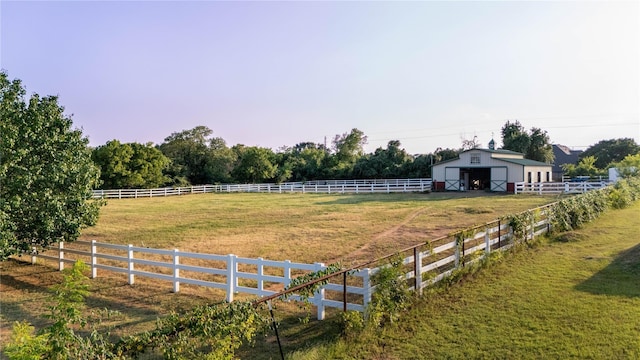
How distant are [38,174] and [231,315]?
302 inches

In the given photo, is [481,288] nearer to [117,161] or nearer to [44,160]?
[44,160]

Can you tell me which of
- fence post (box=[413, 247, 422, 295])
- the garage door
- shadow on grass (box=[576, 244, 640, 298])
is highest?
the garage door

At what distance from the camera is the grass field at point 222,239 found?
849 cm

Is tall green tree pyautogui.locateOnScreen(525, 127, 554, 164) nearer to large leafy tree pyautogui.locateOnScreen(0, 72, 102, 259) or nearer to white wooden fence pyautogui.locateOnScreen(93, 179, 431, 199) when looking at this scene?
white wooden fence pyautogui.locateOnScreen(93, 179, 431, 199)

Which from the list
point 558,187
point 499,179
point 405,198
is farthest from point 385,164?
point 558,187

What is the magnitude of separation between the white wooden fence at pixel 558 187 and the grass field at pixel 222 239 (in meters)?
11.2

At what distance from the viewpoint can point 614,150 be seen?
204 ft

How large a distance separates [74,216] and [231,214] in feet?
41.9

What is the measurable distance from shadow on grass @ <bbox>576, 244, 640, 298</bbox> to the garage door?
2552 centimetres

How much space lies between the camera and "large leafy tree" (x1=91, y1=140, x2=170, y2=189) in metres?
43.7

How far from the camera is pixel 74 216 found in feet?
34.7

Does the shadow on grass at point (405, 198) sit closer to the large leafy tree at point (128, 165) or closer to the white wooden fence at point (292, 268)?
the white wooden fence at point (292, 268)

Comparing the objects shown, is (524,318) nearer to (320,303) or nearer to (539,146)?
(320,303)

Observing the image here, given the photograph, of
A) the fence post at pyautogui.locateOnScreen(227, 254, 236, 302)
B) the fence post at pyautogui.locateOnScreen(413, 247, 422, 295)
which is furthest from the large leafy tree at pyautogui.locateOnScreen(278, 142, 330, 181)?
the fence post at pyautogui.locateOnScreen(413, 247, 422, 295)
